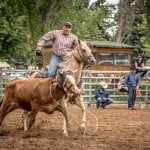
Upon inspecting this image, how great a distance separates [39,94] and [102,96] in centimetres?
1061

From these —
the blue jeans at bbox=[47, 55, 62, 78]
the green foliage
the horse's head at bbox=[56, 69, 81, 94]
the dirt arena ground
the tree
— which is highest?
the tree

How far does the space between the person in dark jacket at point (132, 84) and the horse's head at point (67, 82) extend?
414 inches

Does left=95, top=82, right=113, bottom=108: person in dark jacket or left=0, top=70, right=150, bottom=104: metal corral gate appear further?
left=0, top=70, right=150, bottom=104: metal corral gate

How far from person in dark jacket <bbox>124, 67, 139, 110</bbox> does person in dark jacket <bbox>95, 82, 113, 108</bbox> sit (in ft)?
2.46

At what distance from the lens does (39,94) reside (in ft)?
32.6

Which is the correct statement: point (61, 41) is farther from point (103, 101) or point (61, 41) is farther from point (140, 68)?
point (140, 68)

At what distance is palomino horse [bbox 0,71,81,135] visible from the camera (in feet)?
32.2

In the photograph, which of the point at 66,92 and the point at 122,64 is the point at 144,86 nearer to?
the point at 66,92

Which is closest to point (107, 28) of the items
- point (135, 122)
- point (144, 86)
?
point (144, 86)

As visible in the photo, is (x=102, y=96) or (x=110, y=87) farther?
(x=110, y=87)

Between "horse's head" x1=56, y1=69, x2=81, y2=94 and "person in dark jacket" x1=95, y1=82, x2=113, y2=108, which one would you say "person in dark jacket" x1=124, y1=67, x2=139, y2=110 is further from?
"horse's head" x1=56, y1=69, x2=81, y2=94

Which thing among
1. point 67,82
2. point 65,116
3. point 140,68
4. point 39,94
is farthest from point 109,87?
point 39,94

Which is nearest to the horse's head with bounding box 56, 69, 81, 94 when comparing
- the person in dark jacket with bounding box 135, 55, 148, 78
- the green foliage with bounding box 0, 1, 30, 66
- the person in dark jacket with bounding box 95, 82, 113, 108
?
the person in dark jacket with bounding box 95, 82, 113, 108

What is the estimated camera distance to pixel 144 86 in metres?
22.4
